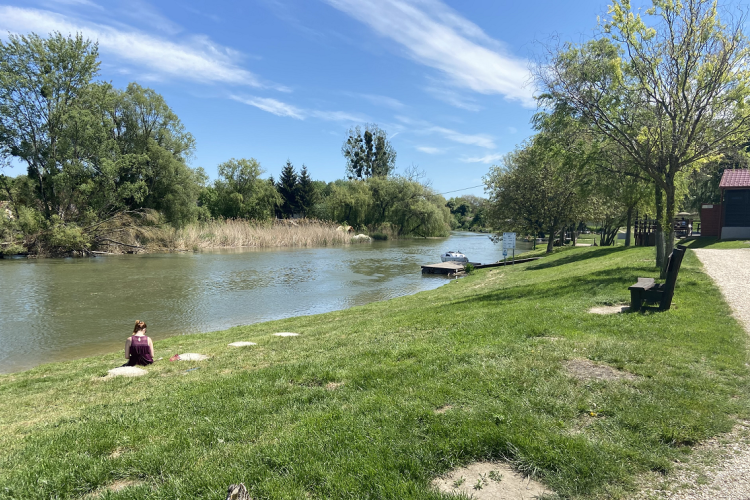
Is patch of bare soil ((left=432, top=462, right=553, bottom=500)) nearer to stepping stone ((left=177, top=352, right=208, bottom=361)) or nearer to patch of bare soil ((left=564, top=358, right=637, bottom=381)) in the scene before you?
patch of bare soil ((left=564, top=358, right=637, bottom=381))

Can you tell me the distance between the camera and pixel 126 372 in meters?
7.80

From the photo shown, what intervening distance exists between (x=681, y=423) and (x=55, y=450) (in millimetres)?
5751

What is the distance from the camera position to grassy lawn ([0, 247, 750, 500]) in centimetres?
332

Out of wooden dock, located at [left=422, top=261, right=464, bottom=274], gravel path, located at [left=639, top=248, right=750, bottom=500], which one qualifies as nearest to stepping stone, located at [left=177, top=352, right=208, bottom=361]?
gravel path, located at [left=639, top=248, right=750, bottom=500]

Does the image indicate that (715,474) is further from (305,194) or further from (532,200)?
(305,194)

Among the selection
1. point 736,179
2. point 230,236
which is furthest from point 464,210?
point 736,179

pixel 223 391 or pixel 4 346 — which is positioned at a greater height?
pixel 223 391

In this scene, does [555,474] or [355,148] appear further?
[355,148]

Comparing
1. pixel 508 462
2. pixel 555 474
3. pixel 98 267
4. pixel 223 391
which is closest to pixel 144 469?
pixel 223 391

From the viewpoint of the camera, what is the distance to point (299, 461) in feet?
11.4

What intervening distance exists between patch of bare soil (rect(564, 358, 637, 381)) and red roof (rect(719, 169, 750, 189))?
96.5 ft

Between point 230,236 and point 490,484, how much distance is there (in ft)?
166

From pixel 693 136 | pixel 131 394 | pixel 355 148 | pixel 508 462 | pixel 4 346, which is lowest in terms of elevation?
pixel 4 346

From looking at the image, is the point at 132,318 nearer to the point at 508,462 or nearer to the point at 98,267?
the point at 508,462
